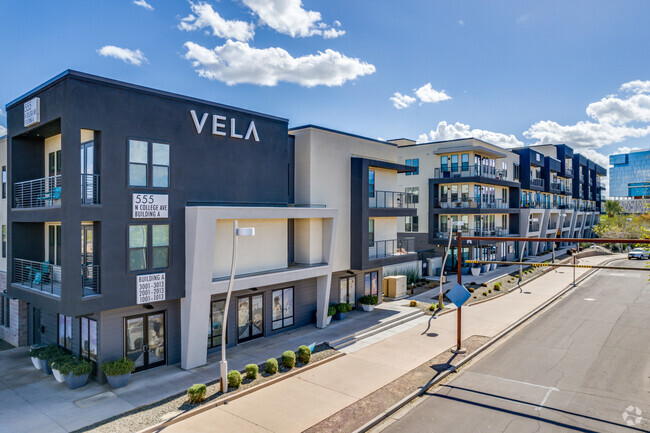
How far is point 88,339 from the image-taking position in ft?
49.3

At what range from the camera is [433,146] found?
42.9 metres

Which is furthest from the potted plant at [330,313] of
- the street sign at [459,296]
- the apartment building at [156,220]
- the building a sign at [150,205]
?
the building a sign at [150,205]

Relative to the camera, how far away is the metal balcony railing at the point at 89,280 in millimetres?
13688

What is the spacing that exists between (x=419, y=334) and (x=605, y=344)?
9.10m

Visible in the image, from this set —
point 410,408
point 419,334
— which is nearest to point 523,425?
point 410,408

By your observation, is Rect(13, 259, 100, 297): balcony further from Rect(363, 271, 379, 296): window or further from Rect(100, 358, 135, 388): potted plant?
Rect(363, 271, 379, 296): window

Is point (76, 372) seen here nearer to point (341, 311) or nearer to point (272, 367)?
point (272, 367)

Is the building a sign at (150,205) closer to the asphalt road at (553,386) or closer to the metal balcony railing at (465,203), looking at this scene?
the asphalt road at (553,386)

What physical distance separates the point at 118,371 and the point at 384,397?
9.16 metres

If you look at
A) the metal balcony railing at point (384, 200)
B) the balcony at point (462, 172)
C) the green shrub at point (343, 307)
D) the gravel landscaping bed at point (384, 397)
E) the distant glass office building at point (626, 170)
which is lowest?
the gravel landscaping bed at point (384, 397)

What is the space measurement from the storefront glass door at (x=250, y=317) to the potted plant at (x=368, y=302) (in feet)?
24.6

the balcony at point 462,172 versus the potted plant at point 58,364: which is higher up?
the balcony at point 462,172

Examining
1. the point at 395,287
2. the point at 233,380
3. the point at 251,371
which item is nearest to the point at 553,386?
the point at 251,371

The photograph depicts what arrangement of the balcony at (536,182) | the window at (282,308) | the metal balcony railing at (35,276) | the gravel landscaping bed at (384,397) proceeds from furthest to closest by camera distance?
the balcony at (536,182) < the window at (282,308) < the metal balcony railing at (35,276) < the gravel landscaping bed at (384,397)
